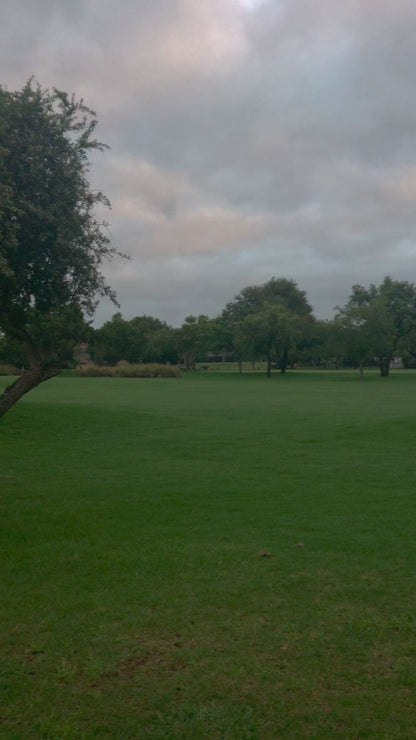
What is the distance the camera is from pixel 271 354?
254 ft

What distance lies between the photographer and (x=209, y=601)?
250 inches

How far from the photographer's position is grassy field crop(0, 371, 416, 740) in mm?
4352

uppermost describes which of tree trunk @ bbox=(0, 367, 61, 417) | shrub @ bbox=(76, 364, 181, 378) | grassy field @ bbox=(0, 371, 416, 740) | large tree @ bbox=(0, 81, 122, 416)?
large tree @ bbox=(0, 81, 122, 416)

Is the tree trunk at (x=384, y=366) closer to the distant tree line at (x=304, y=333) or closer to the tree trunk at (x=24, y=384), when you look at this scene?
the distant tree line at (x=304, y=333)

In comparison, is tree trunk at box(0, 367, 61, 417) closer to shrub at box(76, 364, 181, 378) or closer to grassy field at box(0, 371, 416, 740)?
grassy field at box(0, 371, 416, 740)

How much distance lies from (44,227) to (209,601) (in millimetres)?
6168

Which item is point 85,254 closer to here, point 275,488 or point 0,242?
point 0,242

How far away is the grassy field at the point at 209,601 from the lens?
14.3ft

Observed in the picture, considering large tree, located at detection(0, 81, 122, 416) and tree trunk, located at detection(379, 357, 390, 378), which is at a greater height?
large tree, located at detection(0, 81, 122, 416)

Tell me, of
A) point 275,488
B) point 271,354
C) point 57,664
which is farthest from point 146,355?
point 57,664

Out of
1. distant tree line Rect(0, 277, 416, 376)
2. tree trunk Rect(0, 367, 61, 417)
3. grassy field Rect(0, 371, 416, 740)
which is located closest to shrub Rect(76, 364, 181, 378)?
distant tree line Rect(0, 277, 416, 376)

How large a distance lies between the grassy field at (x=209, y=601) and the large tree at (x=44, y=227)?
122 inches

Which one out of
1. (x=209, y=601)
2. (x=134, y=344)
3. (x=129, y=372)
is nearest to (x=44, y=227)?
(x=209, y=601)

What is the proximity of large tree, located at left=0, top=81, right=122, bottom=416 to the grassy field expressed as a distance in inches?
122
